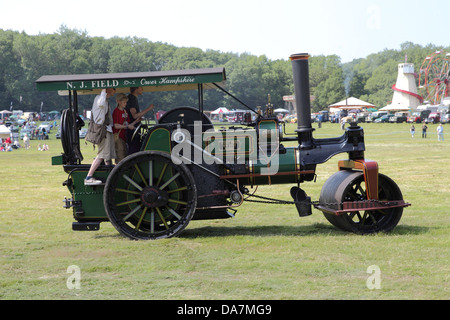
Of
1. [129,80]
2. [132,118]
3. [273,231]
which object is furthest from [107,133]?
[273,231]

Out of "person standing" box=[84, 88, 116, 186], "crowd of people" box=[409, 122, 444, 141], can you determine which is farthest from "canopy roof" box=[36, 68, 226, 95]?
"crowd of people" box=[409, 122, 444, 141]

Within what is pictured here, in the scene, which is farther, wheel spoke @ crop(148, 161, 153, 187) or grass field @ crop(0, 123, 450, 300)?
wheel spoke @ crop(148, 161, 153, 187)

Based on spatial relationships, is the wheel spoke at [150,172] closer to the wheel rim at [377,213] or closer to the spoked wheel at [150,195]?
the spoked wheel at [150,195]

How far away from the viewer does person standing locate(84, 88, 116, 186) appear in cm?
859

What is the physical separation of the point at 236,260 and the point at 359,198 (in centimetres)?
261

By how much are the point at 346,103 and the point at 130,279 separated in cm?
8014

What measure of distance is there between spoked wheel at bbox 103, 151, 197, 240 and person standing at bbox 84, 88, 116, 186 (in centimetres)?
35

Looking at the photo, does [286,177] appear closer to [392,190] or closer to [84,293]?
[392,190]

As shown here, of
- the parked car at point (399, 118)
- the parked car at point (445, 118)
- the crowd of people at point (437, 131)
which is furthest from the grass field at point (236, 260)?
the parked car at point (399, 118)

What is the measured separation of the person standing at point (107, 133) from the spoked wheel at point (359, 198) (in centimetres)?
331

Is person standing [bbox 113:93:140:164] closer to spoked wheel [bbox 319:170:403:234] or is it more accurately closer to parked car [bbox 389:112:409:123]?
spoked wheel [bbox 319:170:403:234]

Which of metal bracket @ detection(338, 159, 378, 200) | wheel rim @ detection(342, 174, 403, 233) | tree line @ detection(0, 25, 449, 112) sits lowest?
wheel rim @ detection(342, 174, 403, 233)

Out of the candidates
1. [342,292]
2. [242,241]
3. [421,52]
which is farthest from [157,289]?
[421,52]

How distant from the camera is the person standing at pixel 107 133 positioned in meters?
8.59
